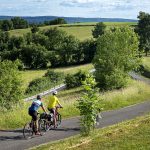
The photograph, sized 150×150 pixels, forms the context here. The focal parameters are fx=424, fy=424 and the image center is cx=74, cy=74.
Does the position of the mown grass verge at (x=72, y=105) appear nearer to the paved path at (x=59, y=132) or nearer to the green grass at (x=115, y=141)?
the paved path at (x=59, y=132)

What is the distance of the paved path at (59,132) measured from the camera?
18.8 m

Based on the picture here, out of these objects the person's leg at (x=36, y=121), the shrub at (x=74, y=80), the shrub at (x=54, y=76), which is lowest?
the shrub at (x=54, y=76)

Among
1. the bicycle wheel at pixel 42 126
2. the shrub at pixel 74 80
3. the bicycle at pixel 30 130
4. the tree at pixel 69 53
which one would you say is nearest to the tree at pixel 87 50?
the tree at pixel 69 53

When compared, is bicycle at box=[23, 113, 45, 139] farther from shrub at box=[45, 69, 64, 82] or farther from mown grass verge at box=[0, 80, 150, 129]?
shrub at box=[45, 69, 64, 82]

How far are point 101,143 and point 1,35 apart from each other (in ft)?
392

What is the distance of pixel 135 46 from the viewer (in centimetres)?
4344

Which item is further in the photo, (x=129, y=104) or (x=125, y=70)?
(x=125, y=70)

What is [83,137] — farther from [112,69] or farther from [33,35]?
[33,35]

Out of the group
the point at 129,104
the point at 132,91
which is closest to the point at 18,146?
the point at 129,104

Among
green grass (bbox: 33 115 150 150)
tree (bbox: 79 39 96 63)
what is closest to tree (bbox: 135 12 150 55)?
tree (bbox: 79 39 96 63)

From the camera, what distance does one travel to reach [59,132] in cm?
2138

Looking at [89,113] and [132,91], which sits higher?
[89,113]

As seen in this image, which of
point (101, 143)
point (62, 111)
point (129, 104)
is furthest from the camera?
point (129, 104)

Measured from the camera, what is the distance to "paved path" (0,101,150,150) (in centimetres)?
1880
